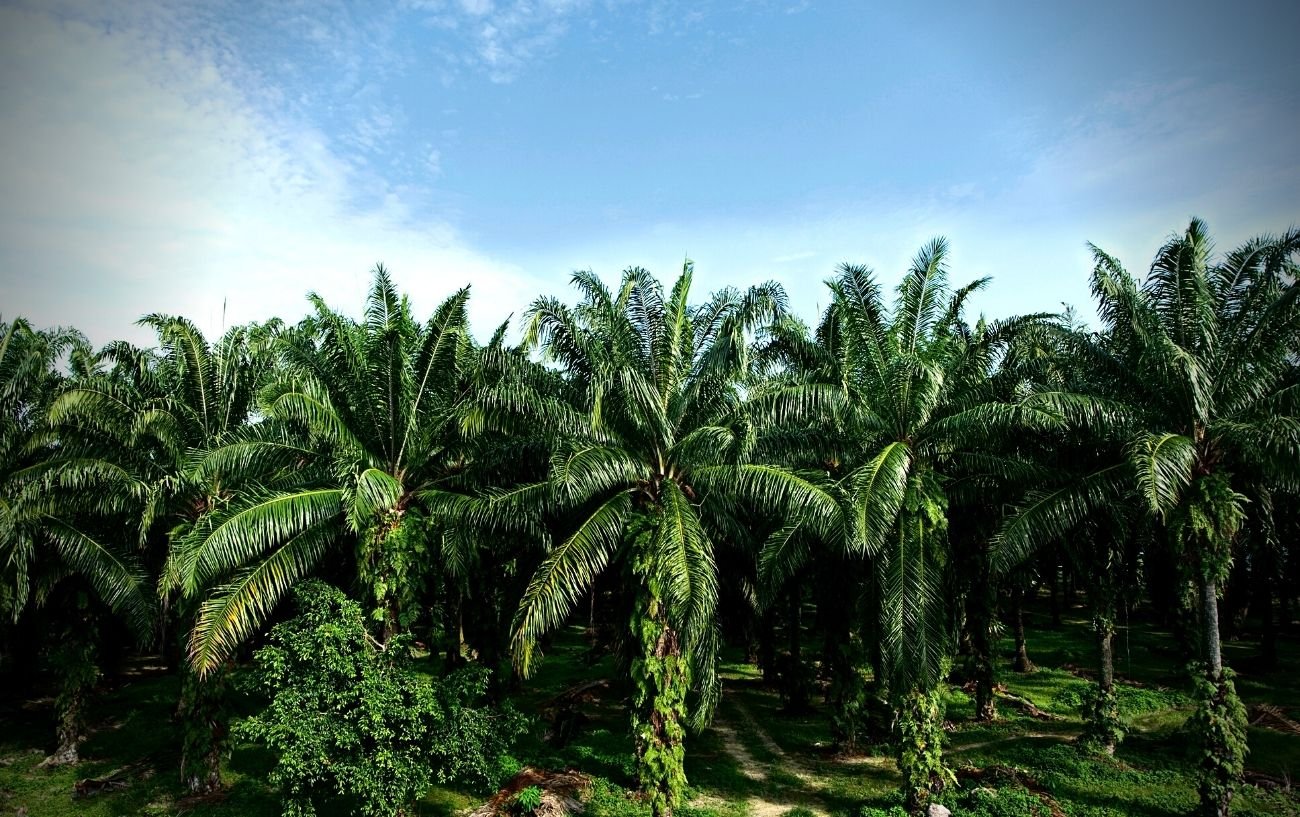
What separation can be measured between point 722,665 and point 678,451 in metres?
17.6

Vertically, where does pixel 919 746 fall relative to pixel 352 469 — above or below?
below

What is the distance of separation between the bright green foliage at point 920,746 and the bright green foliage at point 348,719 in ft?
24.3

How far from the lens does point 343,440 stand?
14.2m

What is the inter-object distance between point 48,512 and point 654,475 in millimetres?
12281

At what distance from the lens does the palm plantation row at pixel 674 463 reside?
43.7 ft

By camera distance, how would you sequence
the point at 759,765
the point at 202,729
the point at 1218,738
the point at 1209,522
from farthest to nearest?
the point at 759,765
the point at 202,729
the point at 1209,522
the point at 1218,738

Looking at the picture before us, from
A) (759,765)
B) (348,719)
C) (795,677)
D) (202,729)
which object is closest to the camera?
(348,719)

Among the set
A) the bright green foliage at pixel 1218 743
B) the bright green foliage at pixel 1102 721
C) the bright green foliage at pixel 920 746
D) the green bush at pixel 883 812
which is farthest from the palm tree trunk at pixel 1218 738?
the green bush at pixel 883 812

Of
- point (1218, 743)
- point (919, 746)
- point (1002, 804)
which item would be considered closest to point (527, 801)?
point (919, 746)

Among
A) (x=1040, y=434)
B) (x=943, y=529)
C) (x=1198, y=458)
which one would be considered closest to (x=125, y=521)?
(x=943, y=529)

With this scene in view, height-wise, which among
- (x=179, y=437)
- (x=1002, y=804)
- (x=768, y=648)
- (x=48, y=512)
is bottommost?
(x=1002, y=804)

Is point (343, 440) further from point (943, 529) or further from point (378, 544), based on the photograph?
point (943, 529)

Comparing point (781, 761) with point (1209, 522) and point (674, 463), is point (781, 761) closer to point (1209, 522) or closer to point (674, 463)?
point (674, 463)

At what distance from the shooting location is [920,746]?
13961mm
